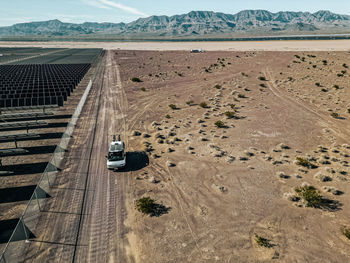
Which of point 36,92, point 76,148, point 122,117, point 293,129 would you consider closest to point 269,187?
point 293,129

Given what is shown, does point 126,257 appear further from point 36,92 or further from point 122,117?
point 36,92

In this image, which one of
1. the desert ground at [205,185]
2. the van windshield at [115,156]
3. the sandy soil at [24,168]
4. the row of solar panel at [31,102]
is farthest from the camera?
the row of solar panel at [31,102]

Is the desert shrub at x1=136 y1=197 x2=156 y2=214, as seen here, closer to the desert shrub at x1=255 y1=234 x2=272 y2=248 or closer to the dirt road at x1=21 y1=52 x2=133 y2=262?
the dirt road at x1=21 y1=52 x2=133 y2=262

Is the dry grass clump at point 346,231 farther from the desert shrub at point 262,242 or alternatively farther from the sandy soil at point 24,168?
the sandy soil at point 24,168

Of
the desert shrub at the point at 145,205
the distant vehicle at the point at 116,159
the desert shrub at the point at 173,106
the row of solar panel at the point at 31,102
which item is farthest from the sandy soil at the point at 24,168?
the desert shrub at the point at 173,106

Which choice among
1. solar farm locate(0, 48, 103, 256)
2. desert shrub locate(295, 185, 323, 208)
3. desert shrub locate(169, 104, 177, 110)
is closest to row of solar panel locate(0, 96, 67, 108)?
solar farm locate(0, 48, 103, 256)
